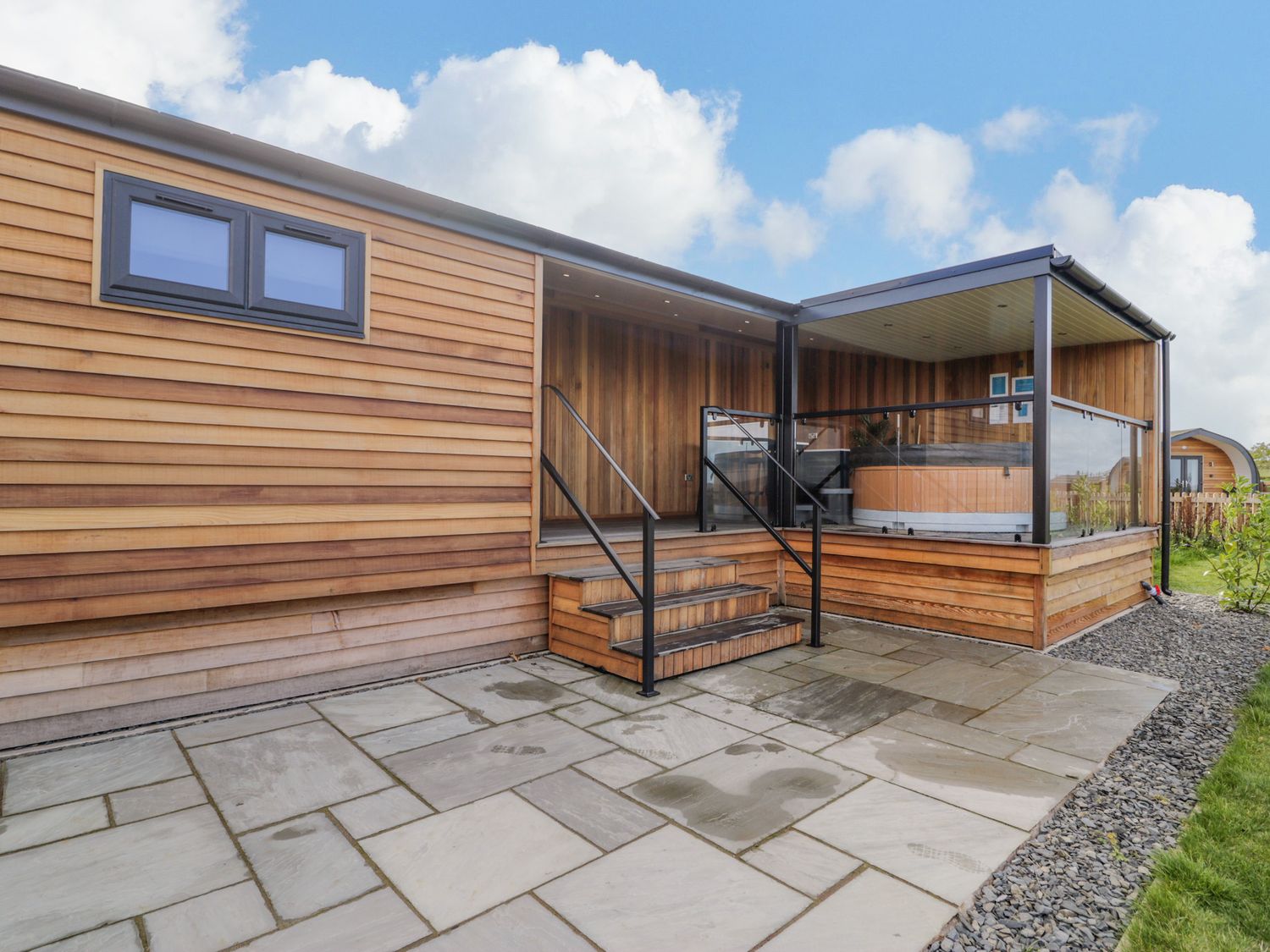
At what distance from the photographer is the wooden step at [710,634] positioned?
411 cm

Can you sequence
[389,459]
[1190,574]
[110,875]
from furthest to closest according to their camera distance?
[1190,574]
[389,459]
[110,875]

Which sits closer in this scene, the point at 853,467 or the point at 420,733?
the point at 420,733

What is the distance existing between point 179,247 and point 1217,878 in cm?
479

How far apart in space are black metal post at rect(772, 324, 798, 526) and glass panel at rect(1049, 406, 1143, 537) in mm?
2225

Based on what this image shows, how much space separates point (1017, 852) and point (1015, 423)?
3.88 meters

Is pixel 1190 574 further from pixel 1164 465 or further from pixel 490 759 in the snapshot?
pixel 490 759

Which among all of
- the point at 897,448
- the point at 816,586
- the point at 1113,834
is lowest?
the point at 1113,834

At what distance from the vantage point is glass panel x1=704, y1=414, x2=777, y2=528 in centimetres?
599

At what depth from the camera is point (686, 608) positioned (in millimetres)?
4551

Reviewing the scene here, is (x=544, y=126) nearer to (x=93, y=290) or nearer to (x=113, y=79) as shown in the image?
(x=113, y=79)

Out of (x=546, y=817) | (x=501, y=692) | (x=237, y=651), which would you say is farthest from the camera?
(x=501, y=692)

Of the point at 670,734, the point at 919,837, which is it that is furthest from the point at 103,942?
the point at 919,837

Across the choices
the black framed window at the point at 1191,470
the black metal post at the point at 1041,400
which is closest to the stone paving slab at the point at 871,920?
the black metal post at the point at 1041,400

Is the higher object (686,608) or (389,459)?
(389,459)
